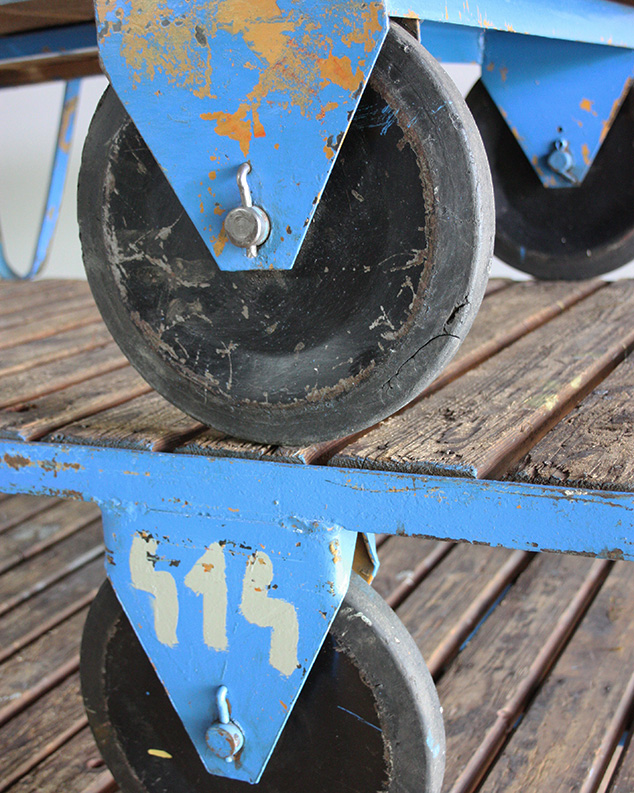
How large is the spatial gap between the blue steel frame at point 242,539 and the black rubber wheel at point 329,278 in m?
0.07

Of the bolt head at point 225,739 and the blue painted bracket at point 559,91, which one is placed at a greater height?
the blue painted bracket at point 559,91

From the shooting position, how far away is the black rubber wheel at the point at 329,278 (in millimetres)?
821

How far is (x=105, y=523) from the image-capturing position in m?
1.06

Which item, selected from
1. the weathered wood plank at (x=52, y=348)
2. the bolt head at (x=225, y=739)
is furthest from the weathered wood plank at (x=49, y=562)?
the bolt head at (x=225, y=739)

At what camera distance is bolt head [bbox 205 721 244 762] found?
40.5 inches

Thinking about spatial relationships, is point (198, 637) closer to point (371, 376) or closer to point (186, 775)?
point (186, 775)

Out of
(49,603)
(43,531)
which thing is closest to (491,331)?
(49,603)

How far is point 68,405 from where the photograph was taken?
47.4 inches

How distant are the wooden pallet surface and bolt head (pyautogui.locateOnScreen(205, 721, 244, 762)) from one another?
413 millimetres

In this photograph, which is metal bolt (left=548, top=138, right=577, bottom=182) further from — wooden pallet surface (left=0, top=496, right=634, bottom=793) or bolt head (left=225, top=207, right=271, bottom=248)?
bolt head (left=225, top=207, right=271, bottom=248)

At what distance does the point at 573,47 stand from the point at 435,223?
3.74 ft

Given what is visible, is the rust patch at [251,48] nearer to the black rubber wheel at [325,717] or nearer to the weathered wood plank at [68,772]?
the black rubber wheel at [325,717]

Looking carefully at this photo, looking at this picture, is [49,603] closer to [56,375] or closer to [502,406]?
[56,375]

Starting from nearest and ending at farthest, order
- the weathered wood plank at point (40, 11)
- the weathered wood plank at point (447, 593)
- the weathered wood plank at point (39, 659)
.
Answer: the weathered wood plank at point (40, 11)
the weathered wood plank at point (39, 659)
the weathered wood plank at point (447, 593)
